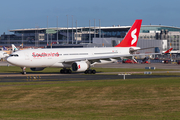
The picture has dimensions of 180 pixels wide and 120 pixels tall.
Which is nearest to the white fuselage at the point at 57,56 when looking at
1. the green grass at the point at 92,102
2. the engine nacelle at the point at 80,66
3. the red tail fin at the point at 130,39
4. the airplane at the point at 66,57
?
the airplane at the point at 66,57

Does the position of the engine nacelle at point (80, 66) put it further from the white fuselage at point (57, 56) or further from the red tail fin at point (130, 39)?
the red tail fin at point (130, 39)

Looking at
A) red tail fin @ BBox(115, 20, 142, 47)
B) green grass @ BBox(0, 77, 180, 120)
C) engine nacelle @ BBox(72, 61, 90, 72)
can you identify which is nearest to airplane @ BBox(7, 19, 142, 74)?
engine nacelle @ BBox(72, 61, 90, 72)

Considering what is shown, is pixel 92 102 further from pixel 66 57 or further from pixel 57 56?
pixel 66 57

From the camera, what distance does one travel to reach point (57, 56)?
55062 mm

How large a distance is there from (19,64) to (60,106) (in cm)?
2926

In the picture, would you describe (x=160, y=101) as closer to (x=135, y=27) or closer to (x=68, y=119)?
(x=68, y=119)

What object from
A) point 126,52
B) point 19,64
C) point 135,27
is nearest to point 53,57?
point 19,64

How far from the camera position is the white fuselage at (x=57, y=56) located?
52.2m

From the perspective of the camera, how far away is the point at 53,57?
5450cm

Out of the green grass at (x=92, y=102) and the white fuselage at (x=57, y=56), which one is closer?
the green grass at (x=92, y=102)

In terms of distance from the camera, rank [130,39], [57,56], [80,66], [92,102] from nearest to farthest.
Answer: [92,102], [80,66], [57,56], [130,39]

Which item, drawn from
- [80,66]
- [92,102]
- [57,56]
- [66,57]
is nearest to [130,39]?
[66,57]

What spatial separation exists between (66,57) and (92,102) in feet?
101

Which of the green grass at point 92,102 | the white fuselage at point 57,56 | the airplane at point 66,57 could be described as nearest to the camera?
the green grass at point 92,102
